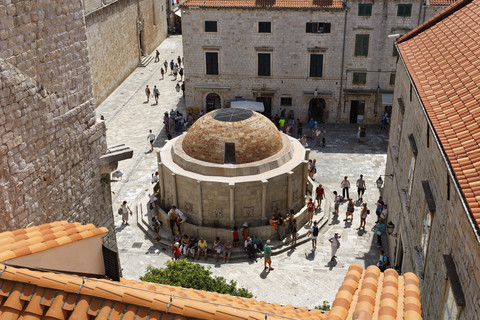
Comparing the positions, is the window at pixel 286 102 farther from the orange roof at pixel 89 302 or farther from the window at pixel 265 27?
the orange roof at pixel 89 302

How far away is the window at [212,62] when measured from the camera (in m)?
34.2

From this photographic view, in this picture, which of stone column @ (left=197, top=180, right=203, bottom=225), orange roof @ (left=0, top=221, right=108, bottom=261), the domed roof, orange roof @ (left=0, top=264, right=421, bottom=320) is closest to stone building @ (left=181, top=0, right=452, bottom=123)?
the domed roof

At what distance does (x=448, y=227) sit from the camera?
35.8 ft

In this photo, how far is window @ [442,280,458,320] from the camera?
9886 millimetres

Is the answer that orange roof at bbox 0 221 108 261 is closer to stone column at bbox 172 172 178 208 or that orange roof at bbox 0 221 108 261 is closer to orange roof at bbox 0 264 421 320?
orange roof at bbox 0 264 421 320

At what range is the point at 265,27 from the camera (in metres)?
33.4

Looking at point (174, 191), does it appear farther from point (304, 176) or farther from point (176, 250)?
point (304, 176)

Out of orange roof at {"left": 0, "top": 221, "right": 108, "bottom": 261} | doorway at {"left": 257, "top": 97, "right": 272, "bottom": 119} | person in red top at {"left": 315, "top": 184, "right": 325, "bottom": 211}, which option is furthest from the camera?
doorway at {"left": 257, "top": 97, "right": 272, "bottom": 119}

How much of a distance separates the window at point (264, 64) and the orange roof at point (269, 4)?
304cm

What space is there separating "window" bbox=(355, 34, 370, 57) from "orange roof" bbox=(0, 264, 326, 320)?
28509 millimetres

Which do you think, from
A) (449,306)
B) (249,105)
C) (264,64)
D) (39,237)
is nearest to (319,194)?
(249,105)

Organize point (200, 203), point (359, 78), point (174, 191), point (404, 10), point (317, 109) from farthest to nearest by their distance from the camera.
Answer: point (317, 109) → point (359, 78) → point (404, 10) → point (174, 191) → point (200, 203)

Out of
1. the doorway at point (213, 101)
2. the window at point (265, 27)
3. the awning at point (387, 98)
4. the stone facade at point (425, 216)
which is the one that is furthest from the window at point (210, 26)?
the stone facade at point (425, 216)

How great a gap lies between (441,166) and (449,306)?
3.30 meters
